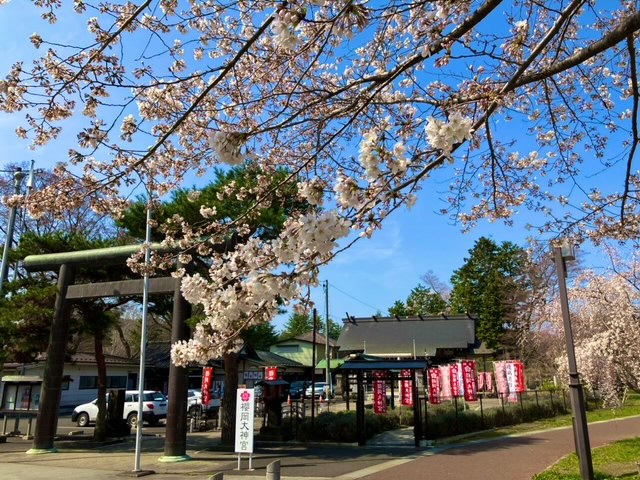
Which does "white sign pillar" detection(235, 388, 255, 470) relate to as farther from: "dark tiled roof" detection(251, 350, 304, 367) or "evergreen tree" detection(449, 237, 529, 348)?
"evergreen tree" detection(449, 237, 529, 348)

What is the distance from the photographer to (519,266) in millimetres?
44250

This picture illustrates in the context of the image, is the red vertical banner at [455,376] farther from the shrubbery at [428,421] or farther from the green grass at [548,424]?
the green grass at [548,424]

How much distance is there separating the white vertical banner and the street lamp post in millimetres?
6243

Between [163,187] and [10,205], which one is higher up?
[163,187]

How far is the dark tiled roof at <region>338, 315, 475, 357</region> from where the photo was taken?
95.6 feet

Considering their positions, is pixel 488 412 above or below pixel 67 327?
below

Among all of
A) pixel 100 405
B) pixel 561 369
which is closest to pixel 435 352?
pixel 561 369

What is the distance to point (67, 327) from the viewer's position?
1462 cm

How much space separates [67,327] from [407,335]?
2062 centimetres

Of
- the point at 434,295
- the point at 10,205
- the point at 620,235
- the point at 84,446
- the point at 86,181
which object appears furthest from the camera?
the point at 434,295

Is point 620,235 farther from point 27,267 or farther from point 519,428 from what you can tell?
point 27,267

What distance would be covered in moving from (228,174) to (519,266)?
36461 millimetres

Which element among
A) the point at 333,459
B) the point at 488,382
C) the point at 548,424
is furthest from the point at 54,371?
the point at 488,382

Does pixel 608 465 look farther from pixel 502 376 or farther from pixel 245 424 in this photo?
pixel 502 376
